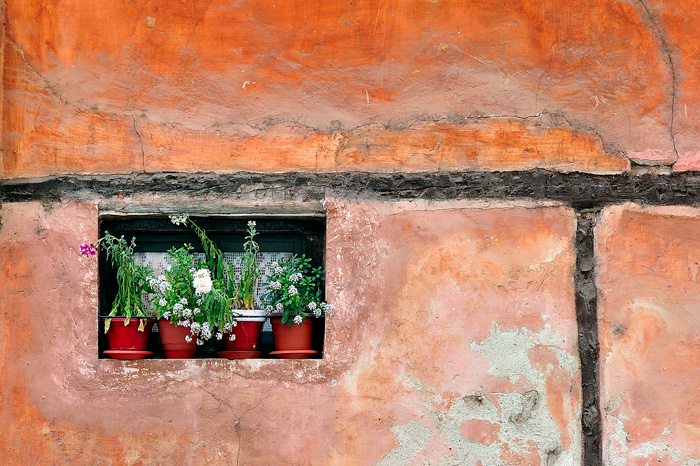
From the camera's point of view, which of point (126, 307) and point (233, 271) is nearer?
point (126, 307)

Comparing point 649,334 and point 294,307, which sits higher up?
point 294,307

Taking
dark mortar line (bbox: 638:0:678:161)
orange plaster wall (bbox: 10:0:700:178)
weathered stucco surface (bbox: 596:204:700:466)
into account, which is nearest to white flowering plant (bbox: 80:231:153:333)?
orange plaster wall (bbox: 10:0:700:178)

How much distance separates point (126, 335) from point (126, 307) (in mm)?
127

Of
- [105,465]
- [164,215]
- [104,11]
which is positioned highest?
[104,11]

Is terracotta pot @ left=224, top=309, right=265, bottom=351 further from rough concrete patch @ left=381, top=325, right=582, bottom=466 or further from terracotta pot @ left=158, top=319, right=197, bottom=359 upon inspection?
rough concrete patch @ left=381, top=325, right=582, bottom=466

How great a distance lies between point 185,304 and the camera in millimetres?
3855

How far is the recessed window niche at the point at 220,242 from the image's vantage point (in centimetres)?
412

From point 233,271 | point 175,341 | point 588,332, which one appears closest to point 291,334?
point 233,271

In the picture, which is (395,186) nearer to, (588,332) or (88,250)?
(588,332)

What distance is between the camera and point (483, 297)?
3.96 meters

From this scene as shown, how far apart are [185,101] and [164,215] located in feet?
1.78

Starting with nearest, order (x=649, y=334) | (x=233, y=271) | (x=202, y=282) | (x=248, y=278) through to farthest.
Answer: (x=202, y=282) → (x=649, y=334) → (x=248, y=278) → (x=233, y=271)

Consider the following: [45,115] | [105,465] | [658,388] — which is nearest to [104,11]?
[45,115]

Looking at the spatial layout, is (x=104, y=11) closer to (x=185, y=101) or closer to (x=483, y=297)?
(x=185, y=101)
